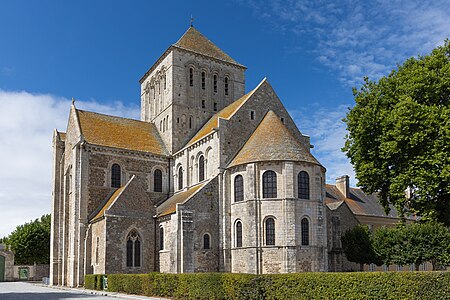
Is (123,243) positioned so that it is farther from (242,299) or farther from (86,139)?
Result: (242,299)

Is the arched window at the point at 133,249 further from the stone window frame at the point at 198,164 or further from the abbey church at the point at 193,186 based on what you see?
the stone window frame at the point at 198,164

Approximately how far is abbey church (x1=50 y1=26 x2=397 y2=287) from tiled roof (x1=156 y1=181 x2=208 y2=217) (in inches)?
8.5

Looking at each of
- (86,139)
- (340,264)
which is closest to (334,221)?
(340,264)

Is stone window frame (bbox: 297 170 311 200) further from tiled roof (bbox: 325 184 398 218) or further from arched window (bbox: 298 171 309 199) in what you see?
tiled roof (bbox: 325 184 398 218)

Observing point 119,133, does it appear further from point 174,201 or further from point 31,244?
point 31,244

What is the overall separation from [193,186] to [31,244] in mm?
37257

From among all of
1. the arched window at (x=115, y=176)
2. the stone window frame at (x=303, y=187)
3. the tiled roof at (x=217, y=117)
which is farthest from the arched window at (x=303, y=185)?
the arched window at (x=115, y=176)

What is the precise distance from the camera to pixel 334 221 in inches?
1474

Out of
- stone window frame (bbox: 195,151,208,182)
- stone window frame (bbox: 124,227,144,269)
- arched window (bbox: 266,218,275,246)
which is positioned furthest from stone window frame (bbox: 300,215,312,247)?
stone window frame (bbox: 124,227,144,269)

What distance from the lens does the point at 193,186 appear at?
38.6 m

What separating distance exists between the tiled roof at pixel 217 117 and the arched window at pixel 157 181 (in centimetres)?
373

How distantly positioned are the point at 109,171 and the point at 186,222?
11.2 metres

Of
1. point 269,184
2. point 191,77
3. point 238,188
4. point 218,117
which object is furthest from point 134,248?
point 191,77

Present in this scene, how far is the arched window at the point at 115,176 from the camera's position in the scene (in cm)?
4081
